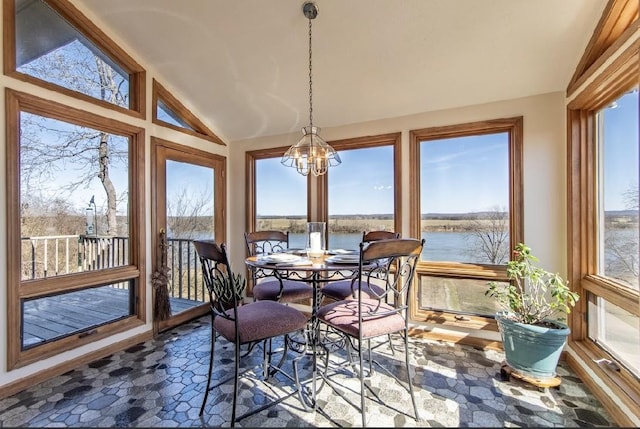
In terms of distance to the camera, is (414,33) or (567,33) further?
(414,33)

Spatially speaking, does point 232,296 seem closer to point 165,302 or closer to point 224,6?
point 165,302

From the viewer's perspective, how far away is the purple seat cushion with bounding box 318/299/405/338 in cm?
186

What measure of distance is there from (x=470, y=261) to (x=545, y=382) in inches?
44.9

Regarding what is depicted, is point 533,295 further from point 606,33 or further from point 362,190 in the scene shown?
point 606,33

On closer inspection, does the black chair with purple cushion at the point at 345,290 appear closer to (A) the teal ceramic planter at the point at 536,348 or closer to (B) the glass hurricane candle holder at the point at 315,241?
(B) the glass hurricane candle holder at the point at 315,241

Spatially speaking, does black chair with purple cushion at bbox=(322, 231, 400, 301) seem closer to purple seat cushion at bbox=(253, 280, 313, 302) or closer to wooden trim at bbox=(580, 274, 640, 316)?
purple seat cushion at bbox=(253, 280, 313, 302)

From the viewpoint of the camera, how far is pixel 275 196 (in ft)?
13.4

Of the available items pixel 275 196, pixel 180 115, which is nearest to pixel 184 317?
pixel 275 196

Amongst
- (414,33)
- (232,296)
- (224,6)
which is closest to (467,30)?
(414,33)

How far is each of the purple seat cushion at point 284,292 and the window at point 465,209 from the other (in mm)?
1215

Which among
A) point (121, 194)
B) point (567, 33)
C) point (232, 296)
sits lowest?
point (232, 296)

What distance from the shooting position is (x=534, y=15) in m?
2.12

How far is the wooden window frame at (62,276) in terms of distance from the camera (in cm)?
213

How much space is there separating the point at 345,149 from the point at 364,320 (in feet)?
7.31
